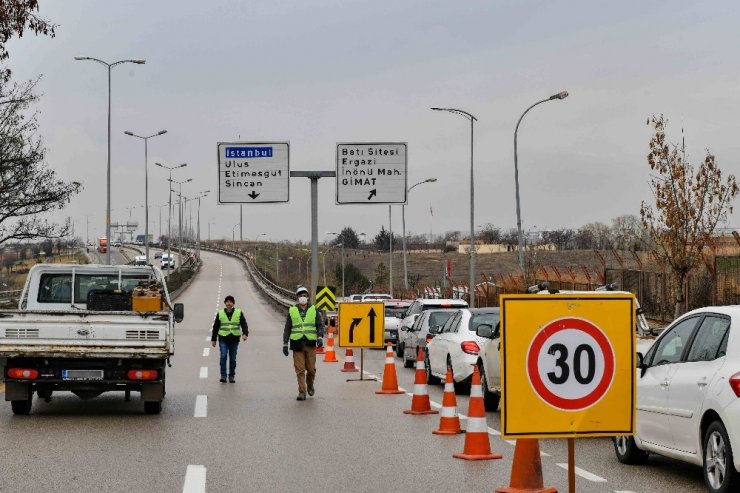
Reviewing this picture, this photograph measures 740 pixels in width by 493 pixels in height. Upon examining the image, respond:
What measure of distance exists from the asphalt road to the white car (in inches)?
19.7

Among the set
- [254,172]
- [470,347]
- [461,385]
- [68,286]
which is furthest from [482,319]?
[254,172]

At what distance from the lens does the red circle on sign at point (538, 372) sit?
8227 millimetres

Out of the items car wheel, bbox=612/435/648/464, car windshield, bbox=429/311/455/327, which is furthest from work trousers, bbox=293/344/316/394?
car wheel, bbox=612/435/648/464

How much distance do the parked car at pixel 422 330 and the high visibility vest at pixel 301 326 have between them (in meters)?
5.44

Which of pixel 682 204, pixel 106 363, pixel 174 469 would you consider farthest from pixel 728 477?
pixel 682 204

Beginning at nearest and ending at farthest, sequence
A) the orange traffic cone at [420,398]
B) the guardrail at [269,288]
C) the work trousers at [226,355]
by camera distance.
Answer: the orange traffic cone at [420,398]
the work trousers at [226,355]
the guardrail at [269,288]

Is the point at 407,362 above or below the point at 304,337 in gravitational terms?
below

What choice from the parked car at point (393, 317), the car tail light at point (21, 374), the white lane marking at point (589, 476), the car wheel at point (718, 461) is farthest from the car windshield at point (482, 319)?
the parked car at point (393, 317)

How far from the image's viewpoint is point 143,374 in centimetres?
1812

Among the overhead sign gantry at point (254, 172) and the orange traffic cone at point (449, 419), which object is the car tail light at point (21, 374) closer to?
the orange traffic cone at point (449, 419)

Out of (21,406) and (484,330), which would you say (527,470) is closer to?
(484,330)

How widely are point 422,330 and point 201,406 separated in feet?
32.0

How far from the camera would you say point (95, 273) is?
70.3 feet

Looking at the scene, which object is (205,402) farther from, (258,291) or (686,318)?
(258,291)
